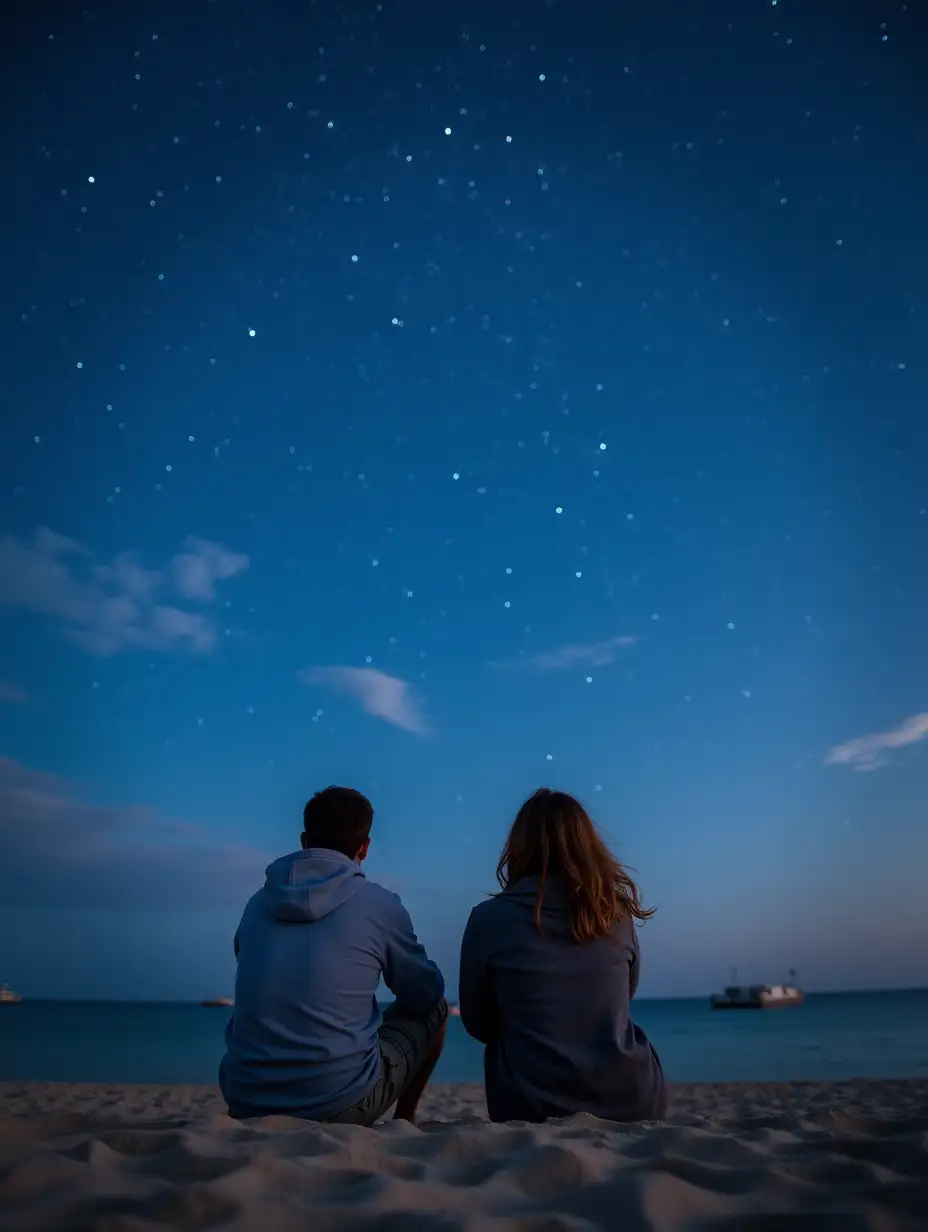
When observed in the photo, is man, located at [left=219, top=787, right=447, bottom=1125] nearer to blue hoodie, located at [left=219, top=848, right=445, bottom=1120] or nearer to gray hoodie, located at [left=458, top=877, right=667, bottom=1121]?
blue hoodie, located at [left=219, top=848, right=445, bottom=1120]

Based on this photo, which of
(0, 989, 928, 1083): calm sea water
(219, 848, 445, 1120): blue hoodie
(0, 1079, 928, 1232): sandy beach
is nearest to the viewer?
(0, 1079, 928, 1232): sandy beach

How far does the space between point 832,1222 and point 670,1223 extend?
22cm

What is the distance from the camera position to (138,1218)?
1.13 metres

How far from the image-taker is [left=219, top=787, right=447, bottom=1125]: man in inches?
86.6

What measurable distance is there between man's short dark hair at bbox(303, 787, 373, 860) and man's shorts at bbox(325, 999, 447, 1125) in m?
0.54

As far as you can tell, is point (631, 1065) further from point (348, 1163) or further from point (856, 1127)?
point (348, 1163)

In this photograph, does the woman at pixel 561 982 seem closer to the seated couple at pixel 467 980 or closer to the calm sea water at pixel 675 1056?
the seated couple at pixel 467 980

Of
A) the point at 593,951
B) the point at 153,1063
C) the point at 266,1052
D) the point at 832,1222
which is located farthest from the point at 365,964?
the point at 153,1063

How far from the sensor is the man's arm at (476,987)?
2.45 meters

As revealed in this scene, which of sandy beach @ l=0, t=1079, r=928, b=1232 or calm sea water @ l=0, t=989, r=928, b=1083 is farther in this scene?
calm sea water @ l=0, t=989, r=928, b=1083

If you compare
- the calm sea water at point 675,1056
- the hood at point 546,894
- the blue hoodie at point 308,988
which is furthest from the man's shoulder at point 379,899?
the calm sea water at point 675,1056

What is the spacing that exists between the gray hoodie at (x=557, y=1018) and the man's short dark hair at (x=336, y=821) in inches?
17.0

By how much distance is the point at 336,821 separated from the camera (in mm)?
2525

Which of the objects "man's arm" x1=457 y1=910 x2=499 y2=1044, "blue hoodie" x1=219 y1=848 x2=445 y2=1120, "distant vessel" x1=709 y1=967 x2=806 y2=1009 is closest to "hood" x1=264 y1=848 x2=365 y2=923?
"blue hoodie" x1=219 y1=848 x2=445 y2=1120
